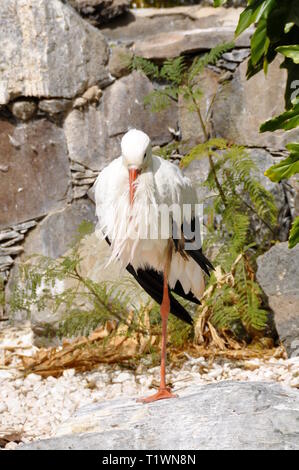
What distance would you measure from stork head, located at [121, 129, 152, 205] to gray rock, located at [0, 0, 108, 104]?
2702mm

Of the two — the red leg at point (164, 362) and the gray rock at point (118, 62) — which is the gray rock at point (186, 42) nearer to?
the gray rock at point (118, 62)

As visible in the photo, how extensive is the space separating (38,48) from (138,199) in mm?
2860

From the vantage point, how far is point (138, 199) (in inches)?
123

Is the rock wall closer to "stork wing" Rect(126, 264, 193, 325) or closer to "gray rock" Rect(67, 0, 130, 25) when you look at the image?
"gray rock" Rect(67, 0, 130, 25)

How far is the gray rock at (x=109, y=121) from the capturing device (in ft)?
18.7

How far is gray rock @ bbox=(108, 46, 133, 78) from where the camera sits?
5.65 metres

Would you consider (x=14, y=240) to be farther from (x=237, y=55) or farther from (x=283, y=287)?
(x=283, y=287)

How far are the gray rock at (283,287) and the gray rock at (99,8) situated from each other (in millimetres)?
2739

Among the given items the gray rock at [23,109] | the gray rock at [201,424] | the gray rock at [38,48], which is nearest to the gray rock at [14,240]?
the gray rock at [23,109]

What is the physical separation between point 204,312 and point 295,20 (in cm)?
190

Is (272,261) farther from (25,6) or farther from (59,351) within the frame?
(25,6)

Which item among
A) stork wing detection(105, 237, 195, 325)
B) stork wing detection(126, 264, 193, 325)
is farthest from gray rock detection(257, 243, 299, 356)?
stork wing detection(126, 264, 193, 325)

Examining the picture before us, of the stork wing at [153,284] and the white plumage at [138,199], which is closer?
the white plumage at [138,199]

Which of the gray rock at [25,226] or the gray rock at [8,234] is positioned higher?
the gray rock at [25,226]
